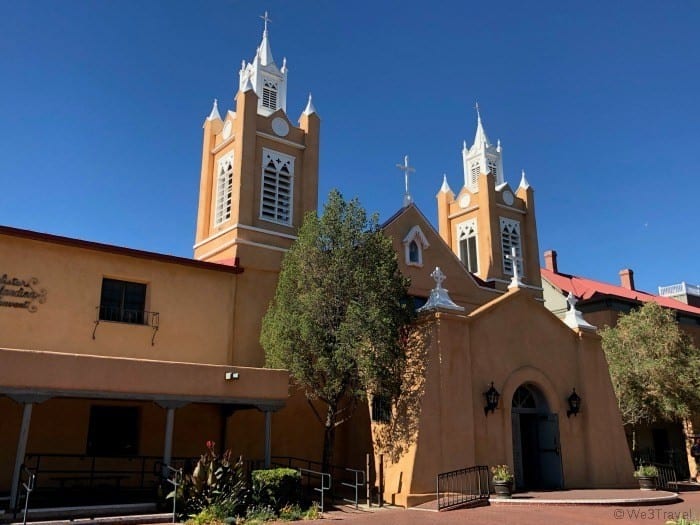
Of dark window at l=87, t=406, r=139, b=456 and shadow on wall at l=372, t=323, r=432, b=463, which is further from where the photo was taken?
shadow on wall at l=372, t=323, r=432, b=463

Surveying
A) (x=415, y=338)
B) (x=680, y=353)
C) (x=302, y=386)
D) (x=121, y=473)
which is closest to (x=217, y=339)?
(x=302, y=386)

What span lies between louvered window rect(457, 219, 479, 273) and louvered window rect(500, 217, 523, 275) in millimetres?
1307

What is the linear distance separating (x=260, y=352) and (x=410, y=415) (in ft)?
16.8

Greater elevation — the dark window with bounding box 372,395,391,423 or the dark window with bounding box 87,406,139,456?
the dark window with bounding box 372,395,391,423

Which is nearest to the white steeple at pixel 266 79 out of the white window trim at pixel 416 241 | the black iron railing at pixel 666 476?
the white window trim at pixel 416 241

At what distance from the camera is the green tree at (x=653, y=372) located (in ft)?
83.9

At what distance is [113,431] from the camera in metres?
17.2

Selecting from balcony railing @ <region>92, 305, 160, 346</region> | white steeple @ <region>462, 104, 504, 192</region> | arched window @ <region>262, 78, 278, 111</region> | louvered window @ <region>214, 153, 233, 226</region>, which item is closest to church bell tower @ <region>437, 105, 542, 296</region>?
white steeple @ <region>462, 104, 504, 192</region>

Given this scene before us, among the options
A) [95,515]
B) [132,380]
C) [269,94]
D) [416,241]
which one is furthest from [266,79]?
[95,515]

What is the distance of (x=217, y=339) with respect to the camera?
63.2 feet

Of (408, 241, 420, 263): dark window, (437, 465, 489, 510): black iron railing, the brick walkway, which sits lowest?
the brick walkway

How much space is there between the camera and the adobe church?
15.8 meters

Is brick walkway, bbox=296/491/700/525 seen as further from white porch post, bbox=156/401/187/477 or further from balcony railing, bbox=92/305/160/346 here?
balcony railing, bbox=92/305/160/346

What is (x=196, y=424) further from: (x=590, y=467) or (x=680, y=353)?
(x=680, y=353)
